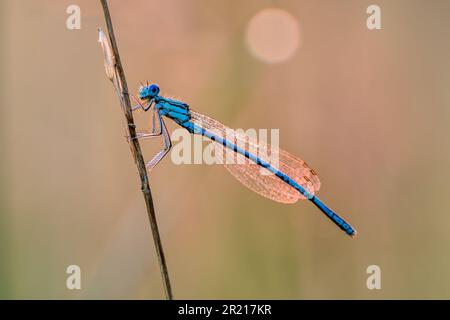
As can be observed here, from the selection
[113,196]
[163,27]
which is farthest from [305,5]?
[113,196]

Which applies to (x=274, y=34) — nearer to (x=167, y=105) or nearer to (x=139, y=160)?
(x=167, y=105)

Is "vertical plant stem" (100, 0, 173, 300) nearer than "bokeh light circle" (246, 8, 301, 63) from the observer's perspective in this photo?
Yes

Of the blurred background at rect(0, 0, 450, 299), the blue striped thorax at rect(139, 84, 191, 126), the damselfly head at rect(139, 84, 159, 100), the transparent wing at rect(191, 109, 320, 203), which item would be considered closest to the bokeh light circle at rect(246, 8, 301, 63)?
the blurred background at rect(0, 0, 450, 299)

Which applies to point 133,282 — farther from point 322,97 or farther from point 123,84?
point 322,97

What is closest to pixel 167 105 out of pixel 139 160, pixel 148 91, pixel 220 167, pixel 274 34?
pixel 148 91

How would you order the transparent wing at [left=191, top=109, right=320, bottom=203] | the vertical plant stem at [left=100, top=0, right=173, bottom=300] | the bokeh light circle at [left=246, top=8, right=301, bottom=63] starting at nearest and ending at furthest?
the vertical plant stem at [left=100, top=0, right=173, bottom=300] → the transparent wing at [left=191, top=109, right=320, bottom=203] → the bokeh light circle at [left=246, top=8, right=301, bottom=63]

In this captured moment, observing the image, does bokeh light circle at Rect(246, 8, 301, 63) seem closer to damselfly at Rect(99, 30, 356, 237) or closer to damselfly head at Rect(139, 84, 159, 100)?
damselfly at Rect(99, 30, 356, 237)
